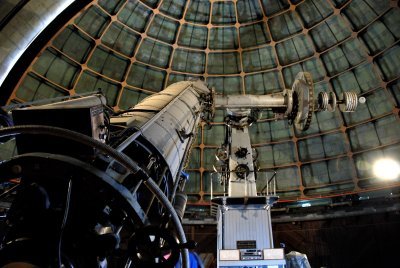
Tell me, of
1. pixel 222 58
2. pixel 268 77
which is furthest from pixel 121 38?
pixel 268 77

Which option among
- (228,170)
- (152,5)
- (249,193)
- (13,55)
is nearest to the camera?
(13,55)

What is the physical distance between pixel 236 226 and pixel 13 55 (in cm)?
750

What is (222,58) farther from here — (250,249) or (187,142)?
(187,142)

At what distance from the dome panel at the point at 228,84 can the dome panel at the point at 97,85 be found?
188 inches

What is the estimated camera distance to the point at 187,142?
5.31 m

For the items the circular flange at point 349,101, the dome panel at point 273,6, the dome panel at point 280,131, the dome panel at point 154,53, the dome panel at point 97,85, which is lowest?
the circular flange at point 349,101

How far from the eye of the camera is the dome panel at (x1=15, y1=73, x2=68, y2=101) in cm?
1273

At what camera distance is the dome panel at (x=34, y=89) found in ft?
41.8

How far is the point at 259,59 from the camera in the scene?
1552 cm

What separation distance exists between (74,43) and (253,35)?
27.7 feet

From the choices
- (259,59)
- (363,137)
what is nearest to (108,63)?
(259,59)

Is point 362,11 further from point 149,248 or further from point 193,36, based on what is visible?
point 149,248

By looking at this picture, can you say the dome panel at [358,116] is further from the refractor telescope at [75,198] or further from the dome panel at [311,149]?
the refractor telescope at [75,198]

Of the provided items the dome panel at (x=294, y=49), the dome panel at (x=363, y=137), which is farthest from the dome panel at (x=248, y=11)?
the dome panel at (x=363, y=137)
